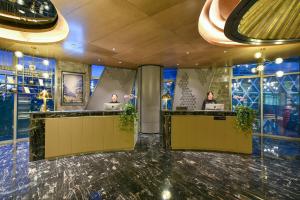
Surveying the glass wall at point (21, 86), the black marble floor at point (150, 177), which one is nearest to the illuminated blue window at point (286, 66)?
the black marble floor at point (150, 177)

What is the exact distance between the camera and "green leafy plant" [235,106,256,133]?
448 centimetres

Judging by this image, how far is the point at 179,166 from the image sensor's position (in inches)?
151

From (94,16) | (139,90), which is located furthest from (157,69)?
(94,16)

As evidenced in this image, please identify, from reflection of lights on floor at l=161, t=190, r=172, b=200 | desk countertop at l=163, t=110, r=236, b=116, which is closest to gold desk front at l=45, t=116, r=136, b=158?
desk countertop at l=163, t=110, r=236, b=116

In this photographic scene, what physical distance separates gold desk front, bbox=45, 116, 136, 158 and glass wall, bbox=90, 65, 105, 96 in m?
3.63

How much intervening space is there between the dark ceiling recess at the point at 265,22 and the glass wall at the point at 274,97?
7.61 ft

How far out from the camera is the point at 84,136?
15.1ft

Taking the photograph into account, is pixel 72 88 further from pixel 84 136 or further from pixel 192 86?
pixel 192 86

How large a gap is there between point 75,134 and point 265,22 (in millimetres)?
5160

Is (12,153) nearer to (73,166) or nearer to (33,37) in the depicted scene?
(73,166)

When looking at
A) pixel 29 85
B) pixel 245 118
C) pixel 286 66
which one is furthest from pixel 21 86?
pixel 286 66

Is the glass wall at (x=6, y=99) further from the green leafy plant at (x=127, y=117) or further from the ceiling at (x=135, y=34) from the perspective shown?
the green leafy plant at (x=127, y=117)

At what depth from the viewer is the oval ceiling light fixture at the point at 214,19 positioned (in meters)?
3.62

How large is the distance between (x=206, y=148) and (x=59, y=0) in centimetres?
484
